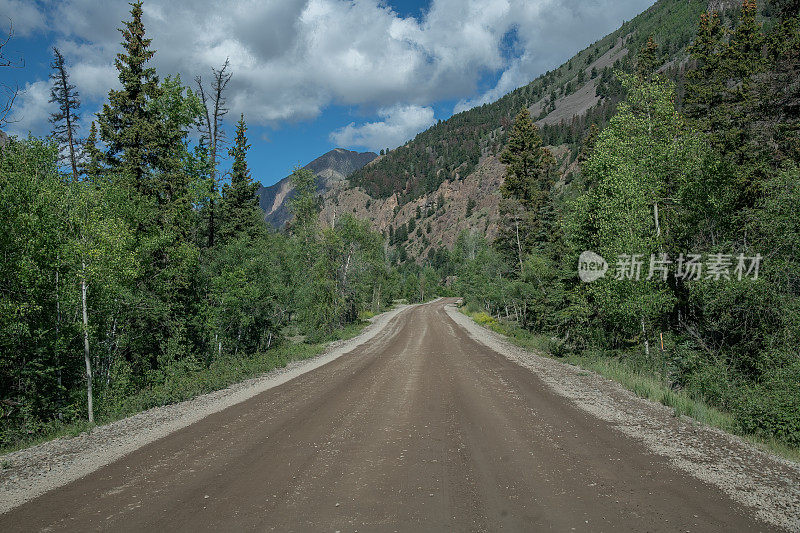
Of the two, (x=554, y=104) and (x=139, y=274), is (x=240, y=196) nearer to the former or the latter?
(x=139, y=274)

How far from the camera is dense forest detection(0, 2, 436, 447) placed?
9.88 meters

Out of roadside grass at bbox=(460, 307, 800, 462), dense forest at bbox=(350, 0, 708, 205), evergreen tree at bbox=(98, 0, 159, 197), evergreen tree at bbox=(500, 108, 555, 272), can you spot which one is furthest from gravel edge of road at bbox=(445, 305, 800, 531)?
dense forest at bbox=(350, 0, 708, 205)

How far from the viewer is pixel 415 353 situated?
17641 millimetres

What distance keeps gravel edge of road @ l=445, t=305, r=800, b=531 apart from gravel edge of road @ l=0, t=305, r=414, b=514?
27.0 feet

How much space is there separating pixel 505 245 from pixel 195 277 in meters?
25.8

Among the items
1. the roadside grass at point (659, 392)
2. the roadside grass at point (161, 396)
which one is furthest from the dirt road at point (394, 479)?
the roadside grass at point (161, 396)

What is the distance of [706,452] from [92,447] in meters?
9.78

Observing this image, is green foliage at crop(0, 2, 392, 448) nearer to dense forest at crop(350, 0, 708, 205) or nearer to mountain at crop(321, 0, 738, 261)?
mountain at crop(321, 0, 738, 261)

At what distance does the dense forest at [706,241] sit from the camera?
10125 millimetres

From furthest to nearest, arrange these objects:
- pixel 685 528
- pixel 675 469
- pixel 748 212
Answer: pixel 748 212 < pixel 675 469 < pixel 685 528

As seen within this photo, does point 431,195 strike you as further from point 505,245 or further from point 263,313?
point 263,313

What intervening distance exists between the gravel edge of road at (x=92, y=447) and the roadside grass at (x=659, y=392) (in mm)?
9750

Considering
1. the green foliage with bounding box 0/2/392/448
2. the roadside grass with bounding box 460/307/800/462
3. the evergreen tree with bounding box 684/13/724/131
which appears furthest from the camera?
the evergreen tree with bounding box 684/13/724/131

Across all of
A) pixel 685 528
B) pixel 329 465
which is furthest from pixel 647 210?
pixel 329 465
